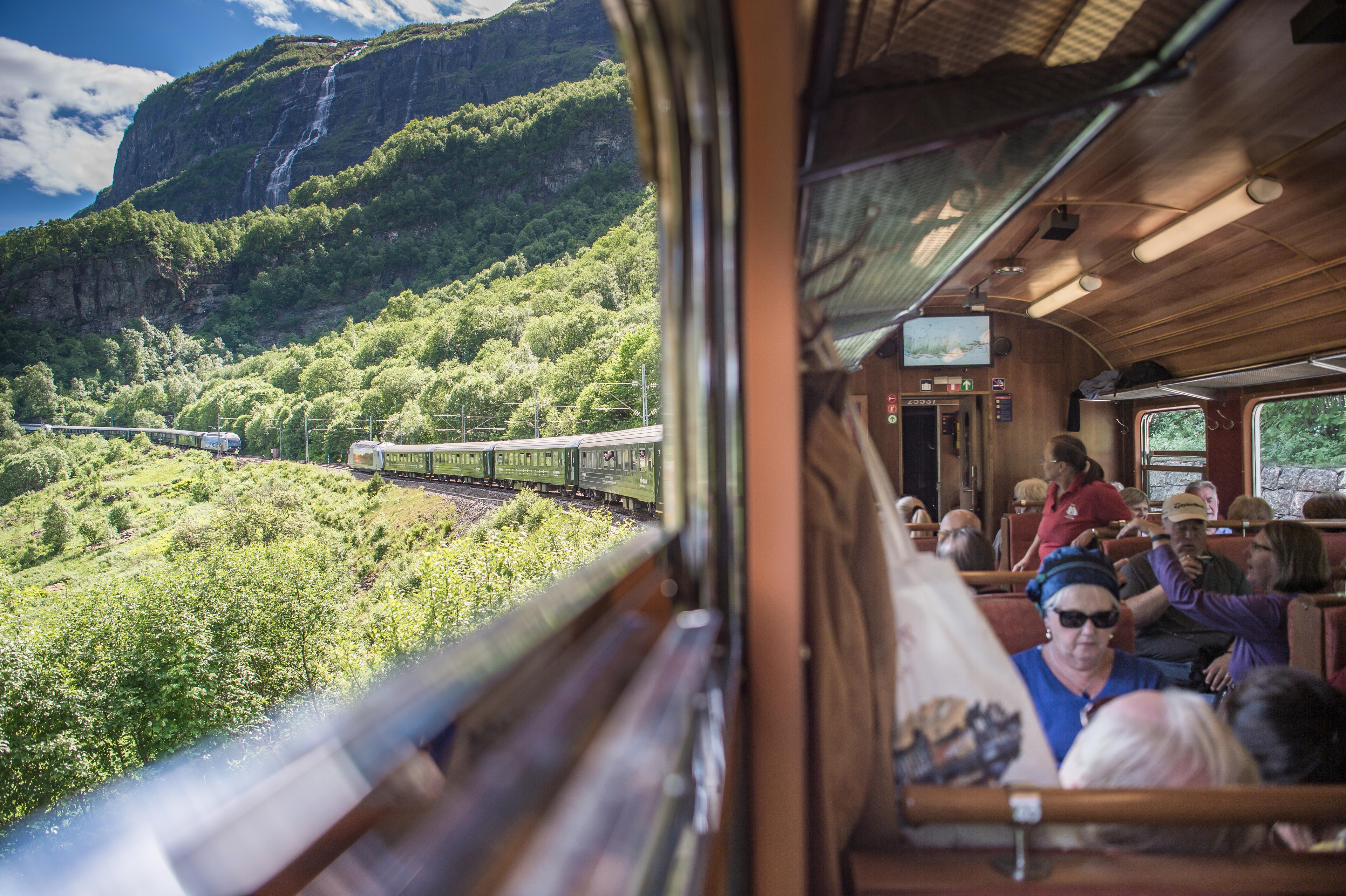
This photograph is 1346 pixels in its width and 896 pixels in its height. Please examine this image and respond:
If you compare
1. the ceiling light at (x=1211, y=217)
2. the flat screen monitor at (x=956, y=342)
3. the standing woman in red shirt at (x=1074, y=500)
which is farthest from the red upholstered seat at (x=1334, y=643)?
the flat screen monitor at (x=956, y=342)

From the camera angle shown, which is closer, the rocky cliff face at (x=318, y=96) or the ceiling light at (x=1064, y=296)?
→ the ceiling light at (x=1064, y=296)

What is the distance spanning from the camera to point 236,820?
0.26m

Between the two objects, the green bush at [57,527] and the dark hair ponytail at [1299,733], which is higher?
the dark hair ponytail at [1299,733]

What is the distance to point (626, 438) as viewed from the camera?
43.6 feet

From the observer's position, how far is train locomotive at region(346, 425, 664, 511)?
40.3ft

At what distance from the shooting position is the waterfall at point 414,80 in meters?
79.4

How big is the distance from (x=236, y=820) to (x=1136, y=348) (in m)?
7.31

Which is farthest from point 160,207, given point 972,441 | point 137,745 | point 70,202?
point 972,441

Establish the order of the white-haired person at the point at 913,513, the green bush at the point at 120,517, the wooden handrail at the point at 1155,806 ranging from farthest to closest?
the green bush at the point at 120,517 → the white-haired person at the point at 913,513 → the wooden handrail at the point at 1155,806

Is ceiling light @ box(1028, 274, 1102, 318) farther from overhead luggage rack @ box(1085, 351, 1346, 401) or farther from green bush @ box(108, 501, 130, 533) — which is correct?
green bush @ box(108, 501, 130, 533)

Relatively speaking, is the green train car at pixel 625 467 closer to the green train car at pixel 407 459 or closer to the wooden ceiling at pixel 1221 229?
the wooden ceiling at pixel 1221 229

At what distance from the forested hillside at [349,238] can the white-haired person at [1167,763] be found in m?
48.6

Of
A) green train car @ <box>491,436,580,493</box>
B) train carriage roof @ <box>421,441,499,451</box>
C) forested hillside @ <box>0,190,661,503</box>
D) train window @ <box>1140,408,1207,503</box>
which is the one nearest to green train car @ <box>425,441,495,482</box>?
train carriage roof @ <box>421,441,499,451</box>

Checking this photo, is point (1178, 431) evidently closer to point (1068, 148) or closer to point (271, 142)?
point (1068, 148)
